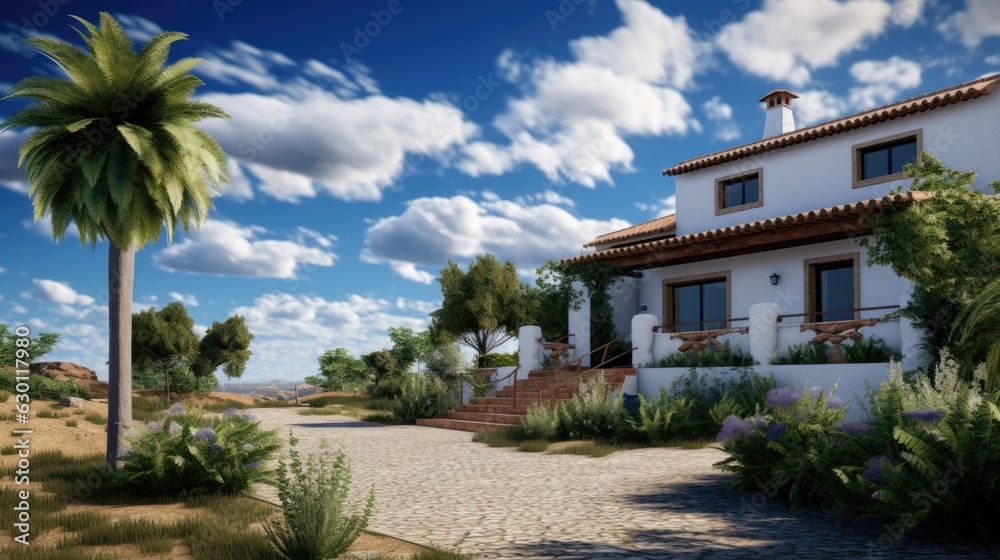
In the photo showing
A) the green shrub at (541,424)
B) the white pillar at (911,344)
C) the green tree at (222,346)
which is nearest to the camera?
the white pillar at (911,344)

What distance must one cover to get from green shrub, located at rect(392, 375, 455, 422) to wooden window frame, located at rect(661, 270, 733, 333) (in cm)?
679

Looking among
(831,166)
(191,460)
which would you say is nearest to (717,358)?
(831,166)

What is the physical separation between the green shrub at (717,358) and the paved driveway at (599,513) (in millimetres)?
4594

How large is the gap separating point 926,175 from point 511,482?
39.4 ft

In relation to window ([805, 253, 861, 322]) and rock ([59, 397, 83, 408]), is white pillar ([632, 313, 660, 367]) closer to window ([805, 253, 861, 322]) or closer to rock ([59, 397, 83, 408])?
window ([805, 253, 861, 322])

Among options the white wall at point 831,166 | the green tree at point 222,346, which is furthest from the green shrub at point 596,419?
the green tree at point 222,346

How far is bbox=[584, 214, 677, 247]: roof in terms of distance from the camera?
23.6 metres

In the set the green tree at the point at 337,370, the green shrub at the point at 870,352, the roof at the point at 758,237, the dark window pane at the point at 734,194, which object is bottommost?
the green tree at the point at 337,370

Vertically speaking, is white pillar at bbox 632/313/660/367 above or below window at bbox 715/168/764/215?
below

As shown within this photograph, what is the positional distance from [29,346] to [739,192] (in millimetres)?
35418

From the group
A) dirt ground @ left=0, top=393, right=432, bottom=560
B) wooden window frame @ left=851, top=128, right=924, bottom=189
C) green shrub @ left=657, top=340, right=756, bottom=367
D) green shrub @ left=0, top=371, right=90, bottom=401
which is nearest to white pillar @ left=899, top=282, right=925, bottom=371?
green shrub @ left=657, top=340, right=756, bottom=367

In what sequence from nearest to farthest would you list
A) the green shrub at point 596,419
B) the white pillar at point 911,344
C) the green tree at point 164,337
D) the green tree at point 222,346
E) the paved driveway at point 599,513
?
the paved driveway at point 599,513 < the white pillar at point 911,344 < the green shrub at point 596,419 < the green tree at point 164,337 < the green tree at point 222,346

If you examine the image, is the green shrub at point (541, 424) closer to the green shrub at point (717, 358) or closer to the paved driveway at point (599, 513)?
the paved driveway at point (599, 513)

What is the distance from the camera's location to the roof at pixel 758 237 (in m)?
15.3
